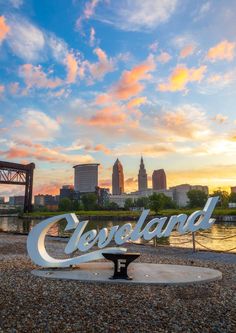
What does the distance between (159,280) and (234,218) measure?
6820 cm

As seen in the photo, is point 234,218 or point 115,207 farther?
point 115,207

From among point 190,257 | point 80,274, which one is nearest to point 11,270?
point 80,274

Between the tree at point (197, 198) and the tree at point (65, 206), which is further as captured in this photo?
→ the tree at point (65, 206)

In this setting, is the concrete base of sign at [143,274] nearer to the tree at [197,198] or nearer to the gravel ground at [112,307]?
the gravel ground at [112,307]

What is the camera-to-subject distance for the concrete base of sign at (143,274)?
35.3 ft

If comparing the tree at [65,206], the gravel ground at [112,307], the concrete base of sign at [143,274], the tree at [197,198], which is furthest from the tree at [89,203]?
the gravel ground at [112,307]

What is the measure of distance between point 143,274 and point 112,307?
12.6 feet

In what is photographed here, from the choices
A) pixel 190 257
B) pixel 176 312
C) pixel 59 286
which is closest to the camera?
pixel 176 312

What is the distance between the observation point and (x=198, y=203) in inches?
5207

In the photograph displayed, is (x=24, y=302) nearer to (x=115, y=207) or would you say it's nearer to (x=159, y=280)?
(x=159, y=280)

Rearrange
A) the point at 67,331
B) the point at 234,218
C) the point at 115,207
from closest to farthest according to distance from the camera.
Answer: the point at 67,331 < the point at 234,218 < the point at 115,207

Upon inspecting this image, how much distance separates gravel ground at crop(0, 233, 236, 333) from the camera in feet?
22.9

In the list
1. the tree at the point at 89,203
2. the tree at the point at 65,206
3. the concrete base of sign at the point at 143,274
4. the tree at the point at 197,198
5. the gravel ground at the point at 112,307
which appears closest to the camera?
the gravel ground at the point at 112,307

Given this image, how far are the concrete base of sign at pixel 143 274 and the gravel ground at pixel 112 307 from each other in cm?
42
